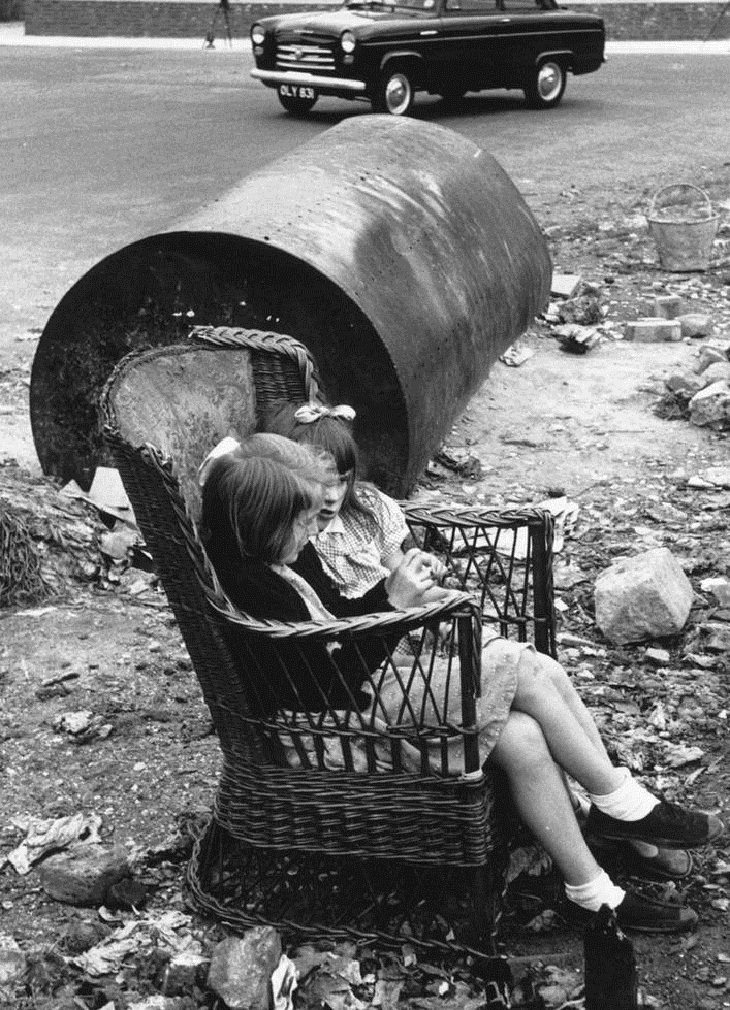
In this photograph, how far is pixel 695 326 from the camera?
7801 mm

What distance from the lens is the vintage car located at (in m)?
14.7

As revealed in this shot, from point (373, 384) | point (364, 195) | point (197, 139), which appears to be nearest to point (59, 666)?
point (373, 384)

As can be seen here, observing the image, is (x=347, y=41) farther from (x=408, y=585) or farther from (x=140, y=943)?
(x=140, y=943)

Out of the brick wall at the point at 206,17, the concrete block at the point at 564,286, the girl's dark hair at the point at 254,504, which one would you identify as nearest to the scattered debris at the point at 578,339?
the concrete block at the point at 564,286

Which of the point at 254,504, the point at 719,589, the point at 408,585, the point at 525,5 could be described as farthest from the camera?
the point at 525,5

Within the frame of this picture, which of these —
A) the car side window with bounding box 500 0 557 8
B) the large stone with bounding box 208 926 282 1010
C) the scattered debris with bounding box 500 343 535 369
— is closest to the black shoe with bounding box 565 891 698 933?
the large stone with bounding box 208 926 282 1010

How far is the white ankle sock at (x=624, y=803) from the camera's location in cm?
298

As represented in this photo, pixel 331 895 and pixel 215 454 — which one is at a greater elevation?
pixel 215 454

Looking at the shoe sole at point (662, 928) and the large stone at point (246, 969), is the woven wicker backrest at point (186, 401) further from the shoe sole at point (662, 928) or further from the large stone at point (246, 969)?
the shoe sole at point (662, 928)

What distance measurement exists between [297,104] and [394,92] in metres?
1.28

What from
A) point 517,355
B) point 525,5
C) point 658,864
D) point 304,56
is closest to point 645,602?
point 658,864

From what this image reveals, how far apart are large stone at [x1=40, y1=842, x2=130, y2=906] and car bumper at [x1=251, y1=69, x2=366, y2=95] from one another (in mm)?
12511

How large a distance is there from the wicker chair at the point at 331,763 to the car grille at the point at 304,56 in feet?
40.3

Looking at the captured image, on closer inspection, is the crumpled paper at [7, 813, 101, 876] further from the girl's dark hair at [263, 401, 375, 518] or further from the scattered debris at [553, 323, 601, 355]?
the scattered debris at [553, 323, 601, 355]
